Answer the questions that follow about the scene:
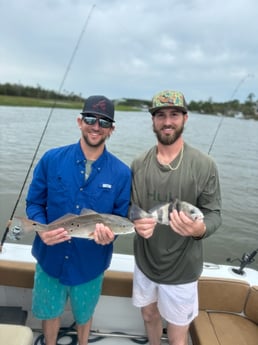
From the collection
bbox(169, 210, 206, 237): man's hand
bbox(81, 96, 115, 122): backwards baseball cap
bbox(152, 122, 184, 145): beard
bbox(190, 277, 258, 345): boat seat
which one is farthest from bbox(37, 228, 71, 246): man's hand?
bbox(190, 277, 258, 345): boat seat

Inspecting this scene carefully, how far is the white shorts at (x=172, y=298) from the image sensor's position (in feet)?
8.41

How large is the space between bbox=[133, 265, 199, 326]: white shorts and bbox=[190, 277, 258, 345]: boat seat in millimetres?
465

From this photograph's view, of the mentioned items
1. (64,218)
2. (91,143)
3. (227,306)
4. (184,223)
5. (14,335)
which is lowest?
(14,335)

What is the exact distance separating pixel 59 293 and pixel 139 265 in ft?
2.25

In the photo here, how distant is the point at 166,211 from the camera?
2182mm

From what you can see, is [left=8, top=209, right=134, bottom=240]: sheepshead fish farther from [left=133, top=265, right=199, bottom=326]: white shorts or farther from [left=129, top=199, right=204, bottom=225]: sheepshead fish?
[left=133, top=265, right=199, bottom=326]: white shorts

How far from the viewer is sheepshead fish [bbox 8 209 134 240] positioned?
7.40 feet

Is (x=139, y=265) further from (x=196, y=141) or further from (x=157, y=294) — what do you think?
(x=196, y=141)

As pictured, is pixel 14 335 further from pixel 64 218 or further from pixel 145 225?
pixel 145 225

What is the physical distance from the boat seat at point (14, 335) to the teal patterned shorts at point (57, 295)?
0.39 meters

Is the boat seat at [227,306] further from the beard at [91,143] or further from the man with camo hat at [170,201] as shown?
the beard at [91,143]

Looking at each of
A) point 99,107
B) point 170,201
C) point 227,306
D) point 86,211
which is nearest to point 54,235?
point 86,211

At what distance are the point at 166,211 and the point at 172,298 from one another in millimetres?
842

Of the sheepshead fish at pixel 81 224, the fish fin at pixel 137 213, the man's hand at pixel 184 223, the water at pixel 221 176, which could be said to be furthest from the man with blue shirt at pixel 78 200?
the water at pixel 221 176
